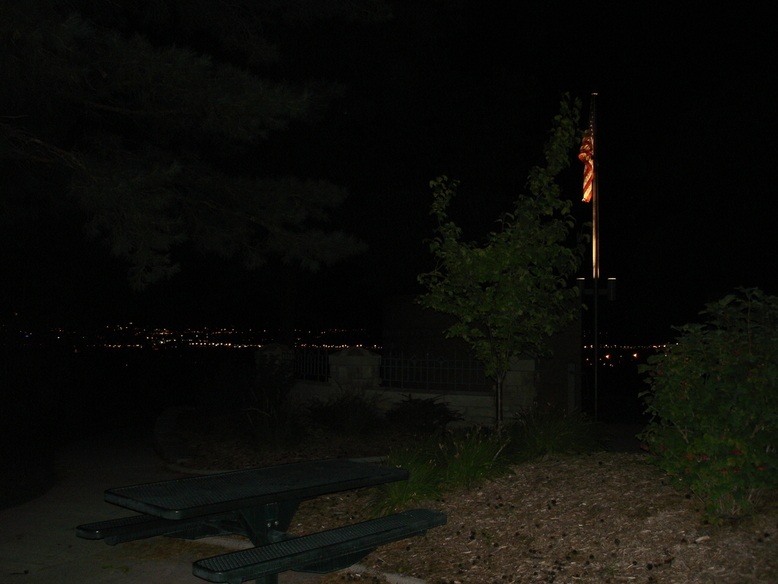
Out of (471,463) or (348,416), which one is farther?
(348,416)

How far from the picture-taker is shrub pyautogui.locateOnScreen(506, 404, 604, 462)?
345 inches

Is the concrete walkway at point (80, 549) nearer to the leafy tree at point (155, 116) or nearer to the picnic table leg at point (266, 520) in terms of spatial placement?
the picnic table leg at point (266, 520)

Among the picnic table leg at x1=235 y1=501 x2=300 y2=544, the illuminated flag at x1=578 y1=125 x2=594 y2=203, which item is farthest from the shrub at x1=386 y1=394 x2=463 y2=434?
the picnic table leg at x1=235 y1=501 x2=300 y2=544

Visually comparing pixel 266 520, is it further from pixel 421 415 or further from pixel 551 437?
Answer: pixel 421 415

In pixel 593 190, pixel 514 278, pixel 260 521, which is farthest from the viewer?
pixel 593 190

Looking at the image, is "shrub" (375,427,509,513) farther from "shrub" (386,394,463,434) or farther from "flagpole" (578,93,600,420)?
"flagpole" (578,93,600,420)

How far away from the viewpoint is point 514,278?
10500 mm

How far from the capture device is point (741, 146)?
27.1 meters

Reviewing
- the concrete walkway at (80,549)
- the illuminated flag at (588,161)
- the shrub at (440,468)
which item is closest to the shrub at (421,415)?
the shrub at (440,468)

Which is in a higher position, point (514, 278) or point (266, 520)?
point (514, 278)

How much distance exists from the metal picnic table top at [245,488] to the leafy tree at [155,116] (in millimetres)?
4816

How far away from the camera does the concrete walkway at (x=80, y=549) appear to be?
6.11 metres

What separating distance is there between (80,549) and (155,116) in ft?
21.0

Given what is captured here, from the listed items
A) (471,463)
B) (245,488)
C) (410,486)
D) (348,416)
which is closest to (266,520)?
(245,488)
